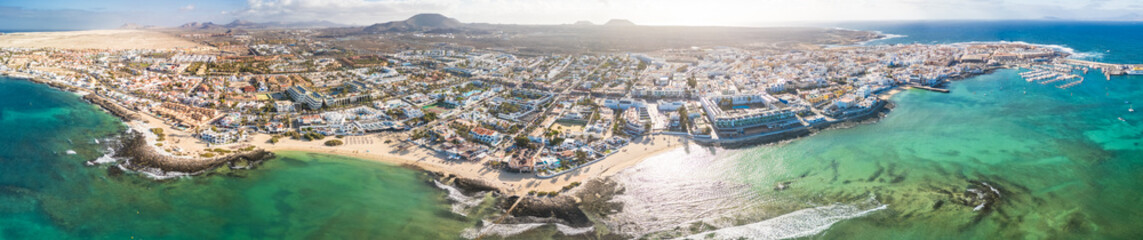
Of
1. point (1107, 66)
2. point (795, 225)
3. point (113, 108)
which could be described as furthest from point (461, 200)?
point (1107, 66)

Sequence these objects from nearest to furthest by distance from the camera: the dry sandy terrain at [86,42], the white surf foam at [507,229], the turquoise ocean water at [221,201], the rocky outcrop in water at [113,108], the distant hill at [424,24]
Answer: the white surf foam at [507,229], the turquoise ocean water at [221,201], the rocky outcrop in water at [113,108], the dry sandy terrain at [86,42], the distant hill at [424,24]

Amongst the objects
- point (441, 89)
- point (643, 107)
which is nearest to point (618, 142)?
point (643, 107)

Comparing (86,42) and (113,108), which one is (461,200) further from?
(86,42)

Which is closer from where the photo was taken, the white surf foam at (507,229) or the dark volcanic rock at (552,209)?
the white surf foam at (507,229)

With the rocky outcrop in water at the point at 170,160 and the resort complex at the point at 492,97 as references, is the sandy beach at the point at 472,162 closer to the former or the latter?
the resort complex at the point at 492,97

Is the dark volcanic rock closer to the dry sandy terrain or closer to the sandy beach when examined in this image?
the sandy beach

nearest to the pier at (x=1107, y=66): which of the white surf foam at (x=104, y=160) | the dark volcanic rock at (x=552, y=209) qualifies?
the dark volcanic rock at (x=552, y=209)

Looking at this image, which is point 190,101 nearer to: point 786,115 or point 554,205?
point 554,205
